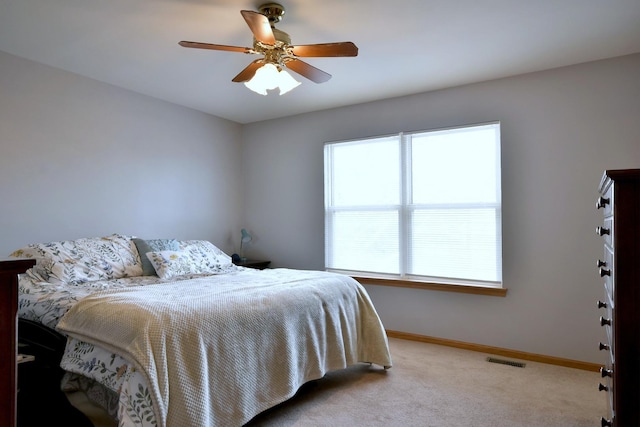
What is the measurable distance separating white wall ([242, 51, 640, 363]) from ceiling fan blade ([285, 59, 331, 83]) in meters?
1.47

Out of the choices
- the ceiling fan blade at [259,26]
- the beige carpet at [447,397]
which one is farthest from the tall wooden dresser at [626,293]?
the ceiling fan blade at [259,26]

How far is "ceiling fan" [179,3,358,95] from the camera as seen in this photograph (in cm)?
205

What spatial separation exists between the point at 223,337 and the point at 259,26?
159cm

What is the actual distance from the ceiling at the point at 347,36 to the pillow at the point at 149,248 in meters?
1.45

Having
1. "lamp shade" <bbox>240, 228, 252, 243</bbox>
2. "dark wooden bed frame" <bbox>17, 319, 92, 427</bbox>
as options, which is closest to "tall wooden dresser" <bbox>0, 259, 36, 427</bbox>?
"dark wooden bed frame" <bbox>17, 319, 92, 427</bbox>

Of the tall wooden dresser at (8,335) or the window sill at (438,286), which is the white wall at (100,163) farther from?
the tall wooden dresser at (8,335)

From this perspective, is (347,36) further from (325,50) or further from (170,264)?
(170,264)

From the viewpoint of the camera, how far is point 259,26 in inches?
77.0

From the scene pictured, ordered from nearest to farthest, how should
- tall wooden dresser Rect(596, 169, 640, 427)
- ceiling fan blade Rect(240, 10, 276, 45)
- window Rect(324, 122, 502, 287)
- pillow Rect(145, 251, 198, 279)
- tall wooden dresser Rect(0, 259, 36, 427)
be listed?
1. tall wooden dresser Rect(0, 259, 36, 427)
2. tall wooden dresser Rect(596, 169, 640, 427)
3. ceiling fan blade Rect(240, 10, 276, 45)
4. pillow Rect(145, 251, 198, 279)
5. window Rect(324, 122, 502, 287)

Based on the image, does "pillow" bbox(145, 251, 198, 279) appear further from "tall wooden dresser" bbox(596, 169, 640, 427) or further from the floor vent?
"tall wooden dresser" bbox(596, 169, 640, 427)

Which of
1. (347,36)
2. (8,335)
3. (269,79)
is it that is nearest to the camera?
(8,335)

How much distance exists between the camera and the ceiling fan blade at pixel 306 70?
2.39 meters

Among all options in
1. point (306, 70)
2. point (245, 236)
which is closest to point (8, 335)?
point (306, 70)

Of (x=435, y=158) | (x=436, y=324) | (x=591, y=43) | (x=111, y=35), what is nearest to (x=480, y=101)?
(x=435, y=158)
